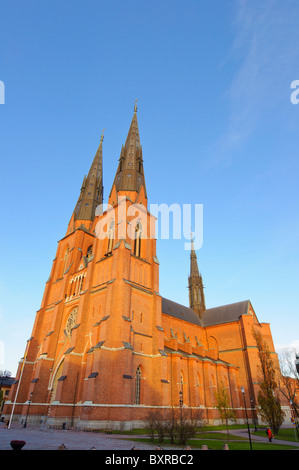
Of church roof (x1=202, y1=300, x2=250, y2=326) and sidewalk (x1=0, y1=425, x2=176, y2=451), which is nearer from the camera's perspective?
sidewalk (x1=0, y1=425, x2=176, y2=451)

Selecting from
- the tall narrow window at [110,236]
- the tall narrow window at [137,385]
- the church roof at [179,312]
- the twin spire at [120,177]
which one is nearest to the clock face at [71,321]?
the tall narrow window at [110,236]

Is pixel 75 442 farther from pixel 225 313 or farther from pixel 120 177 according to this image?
pixel 225 313

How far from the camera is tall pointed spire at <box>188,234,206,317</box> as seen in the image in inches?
2213

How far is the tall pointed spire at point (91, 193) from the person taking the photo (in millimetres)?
44244

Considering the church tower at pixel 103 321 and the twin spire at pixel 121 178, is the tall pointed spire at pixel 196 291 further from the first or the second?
the church tower at pixel 103 321

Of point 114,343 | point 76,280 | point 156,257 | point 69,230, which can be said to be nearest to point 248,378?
point 156,257

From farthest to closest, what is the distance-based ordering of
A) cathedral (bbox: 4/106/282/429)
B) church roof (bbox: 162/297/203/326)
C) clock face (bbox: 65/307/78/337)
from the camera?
church roof (bbox: 162/297/203/326) → clock face (bbox: 65/307/78/337) → cathedral (bbox: 4/106/282/429)

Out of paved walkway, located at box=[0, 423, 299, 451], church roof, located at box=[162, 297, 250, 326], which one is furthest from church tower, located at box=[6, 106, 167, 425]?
church roof, located at box=[162, 297, 250, 326]

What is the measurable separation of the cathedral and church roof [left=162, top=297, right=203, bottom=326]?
9.6 inches

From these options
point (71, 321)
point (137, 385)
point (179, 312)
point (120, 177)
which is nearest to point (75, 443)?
point (137, 385)

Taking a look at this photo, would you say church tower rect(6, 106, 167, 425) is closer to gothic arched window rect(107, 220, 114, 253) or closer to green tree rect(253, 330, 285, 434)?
gothic arched window rect(107, 220, 114, 253)

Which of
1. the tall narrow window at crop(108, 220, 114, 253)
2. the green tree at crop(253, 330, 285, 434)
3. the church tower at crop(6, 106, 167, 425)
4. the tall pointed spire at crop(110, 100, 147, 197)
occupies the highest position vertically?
the tall pointed spire at crop(110, 100, 147, 197)
